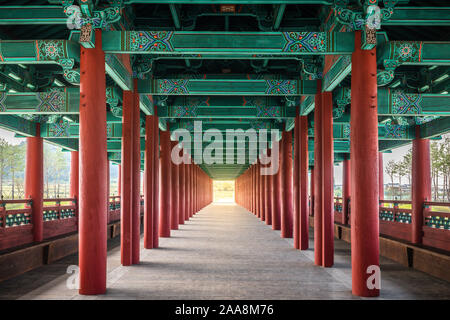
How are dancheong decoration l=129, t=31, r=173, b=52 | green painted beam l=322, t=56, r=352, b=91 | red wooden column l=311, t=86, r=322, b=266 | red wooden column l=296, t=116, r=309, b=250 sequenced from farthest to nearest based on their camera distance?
1. red wooden column l=296, t=116, r=309, b=250
2. red wooden column l=311, t=86, r=322, b=266
3. green painted beam l=322, t=56, r=352, b=91
4. dancheong decoration l=129, t=31, r=173, b=52

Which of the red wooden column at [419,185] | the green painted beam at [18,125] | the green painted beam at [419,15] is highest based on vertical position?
the green painted beam at [419,15]

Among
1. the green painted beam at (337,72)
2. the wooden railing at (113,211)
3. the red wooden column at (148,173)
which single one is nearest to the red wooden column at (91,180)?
the green painted beam at (337,72)

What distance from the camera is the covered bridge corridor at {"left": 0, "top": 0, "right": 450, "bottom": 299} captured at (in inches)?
226

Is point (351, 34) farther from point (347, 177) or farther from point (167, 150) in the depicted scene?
point (347, 177)

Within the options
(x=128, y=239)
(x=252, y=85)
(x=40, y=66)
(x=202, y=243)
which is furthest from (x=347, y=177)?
(x=40, y=66)

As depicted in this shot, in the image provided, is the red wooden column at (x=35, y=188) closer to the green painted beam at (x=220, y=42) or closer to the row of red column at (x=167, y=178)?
the row of red column at (x=167, y=178)

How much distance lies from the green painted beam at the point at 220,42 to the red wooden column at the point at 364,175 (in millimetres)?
622

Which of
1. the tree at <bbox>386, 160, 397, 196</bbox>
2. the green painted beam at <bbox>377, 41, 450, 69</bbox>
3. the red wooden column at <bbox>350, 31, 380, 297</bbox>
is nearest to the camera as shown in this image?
the red wooden column at <bbox>350, 31, 380, 297</bbox>

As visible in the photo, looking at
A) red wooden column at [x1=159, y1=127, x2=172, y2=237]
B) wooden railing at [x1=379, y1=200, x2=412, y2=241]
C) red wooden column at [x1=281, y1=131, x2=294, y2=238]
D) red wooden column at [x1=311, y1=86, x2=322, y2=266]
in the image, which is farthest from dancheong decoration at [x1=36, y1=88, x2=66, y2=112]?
wooden railing at [x1=379, y1=200, x2=412, y2=241]

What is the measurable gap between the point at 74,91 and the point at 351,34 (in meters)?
6.04

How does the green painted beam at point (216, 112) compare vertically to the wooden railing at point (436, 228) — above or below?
above

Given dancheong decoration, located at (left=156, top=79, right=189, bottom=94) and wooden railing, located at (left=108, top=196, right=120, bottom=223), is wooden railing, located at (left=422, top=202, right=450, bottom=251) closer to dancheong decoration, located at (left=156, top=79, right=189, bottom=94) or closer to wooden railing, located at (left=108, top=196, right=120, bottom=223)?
dancheong decoration, located at (left=156, top=79, right=189, bottom=94)

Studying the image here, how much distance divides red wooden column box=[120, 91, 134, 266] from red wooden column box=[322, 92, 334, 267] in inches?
164

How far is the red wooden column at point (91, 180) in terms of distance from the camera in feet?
18.6
